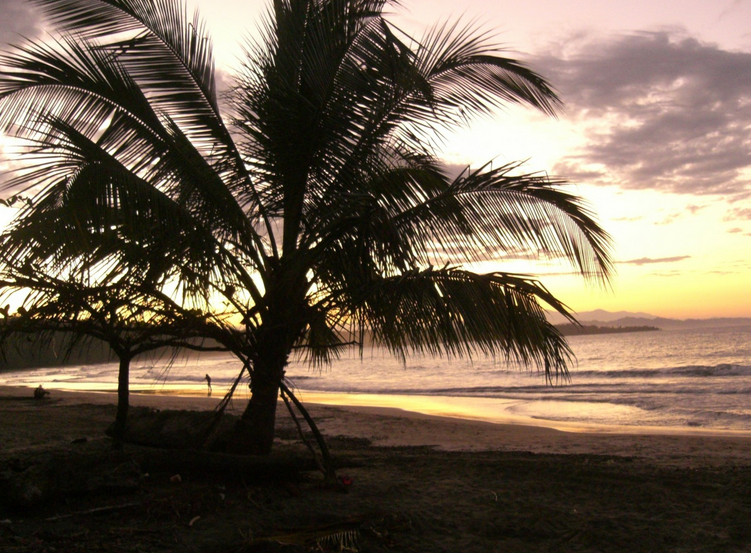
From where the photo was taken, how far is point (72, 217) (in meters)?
4.22

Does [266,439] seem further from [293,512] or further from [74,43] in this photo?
[74,43]

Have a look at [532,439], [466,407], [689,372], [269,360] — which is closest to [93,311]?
[269,360]

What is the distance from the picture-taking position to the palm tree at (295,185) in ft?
14.9

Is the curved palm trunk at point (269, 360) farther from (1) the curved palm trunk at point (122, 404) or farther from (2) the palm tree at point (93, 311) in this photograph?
(1) the curved palm trunk at point (122, 404)

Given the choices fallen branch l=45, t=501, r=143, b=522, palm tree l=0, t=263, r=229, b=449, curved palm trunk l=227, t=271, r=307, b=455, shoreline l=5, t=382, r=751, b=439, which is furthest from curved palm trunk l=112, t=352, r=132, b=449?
shoreline l=5, t=382, r=751, b=439

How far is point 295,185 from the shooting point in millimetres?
5234

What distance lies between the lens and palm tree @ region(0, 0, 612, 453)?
14.9ft

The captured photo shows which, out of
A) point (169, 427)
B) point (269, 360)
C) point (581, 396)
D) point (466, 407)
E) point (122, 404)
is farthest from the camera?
point (581, 396)

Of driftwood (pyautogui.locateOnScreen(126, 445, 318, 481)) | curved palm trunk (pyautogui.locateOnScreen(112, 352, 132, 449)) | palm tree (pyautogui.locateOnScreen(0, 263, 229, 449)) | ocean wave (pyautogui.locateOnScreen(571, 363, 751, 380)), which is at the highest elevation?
palm tree (pyautogui.locateOnScreen(0, 263, 229, 449))

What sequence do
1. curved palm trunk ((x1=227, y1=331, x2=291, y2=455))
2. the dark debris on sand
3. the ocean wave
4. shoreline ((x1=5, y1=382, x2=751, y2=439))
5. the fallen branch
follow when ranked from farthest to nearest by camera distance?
the ocean wave, shoreline ((x1=5, y1=382, x2=751, y2=439)), curved palm trunk ((x1=227, y1=331, x2=291, y2=455)), the fallen branch, the dark debris on sand

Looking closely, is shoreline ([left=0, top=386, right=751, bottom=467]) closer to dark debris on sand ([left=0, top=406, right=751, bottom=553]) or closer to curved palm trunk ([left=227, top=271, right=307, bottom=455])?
dark debris on sand ([left=0, top=406, right=751, bottom=553])

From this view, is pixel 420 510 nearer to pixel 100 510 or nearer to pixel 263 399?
pixel 263 399

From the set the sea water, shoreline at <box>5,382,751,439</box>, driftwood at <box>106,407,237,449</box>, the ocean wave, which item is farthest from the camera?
the ocean wave

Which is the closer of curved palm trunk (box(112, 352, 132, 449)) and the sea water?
curved palm trunk (box(112, 352, 132, 449))
